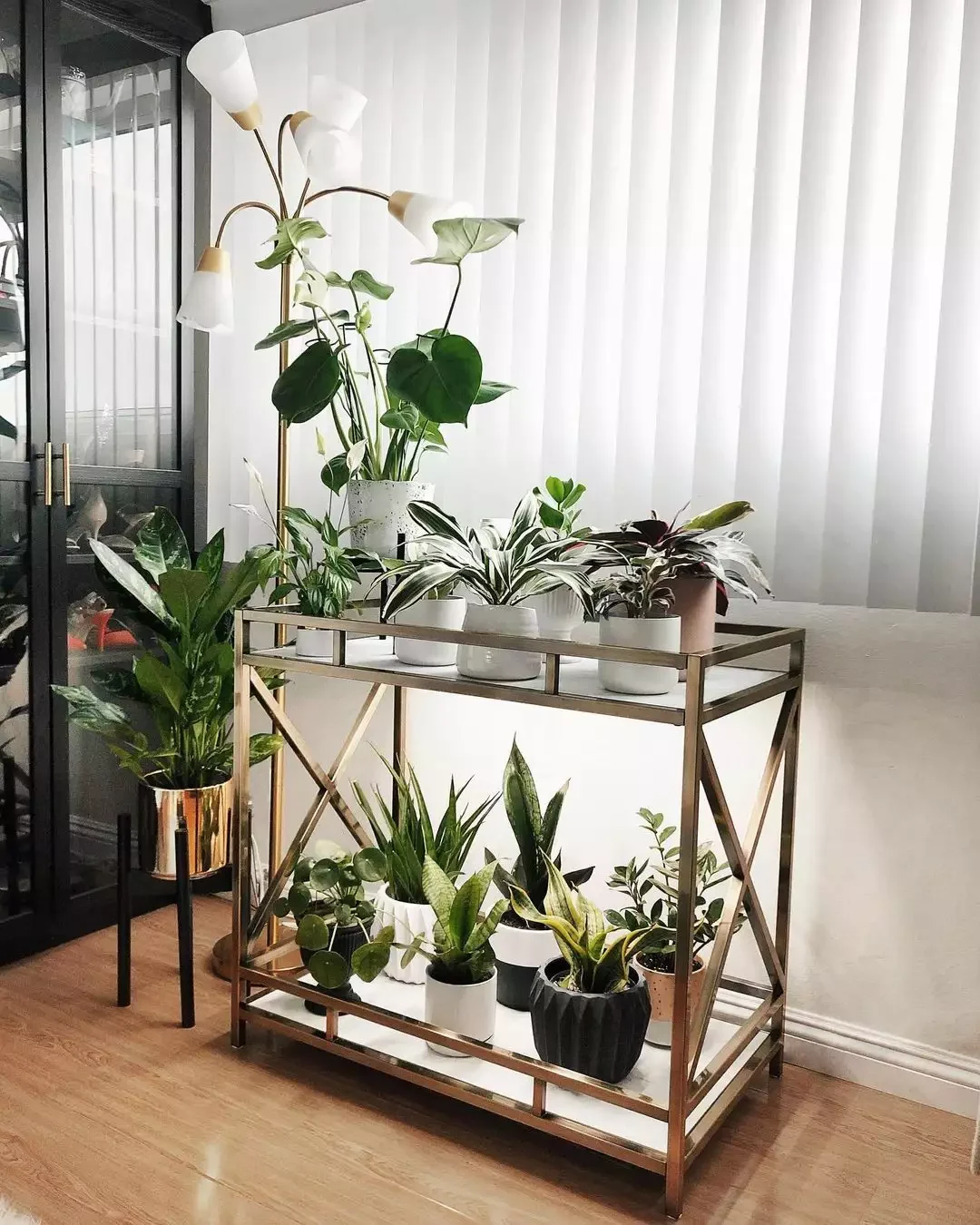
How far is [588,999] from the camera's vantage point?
5.25 ft

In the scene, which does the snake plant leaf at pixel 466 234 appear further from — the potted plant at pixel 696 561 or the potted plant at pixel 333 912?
the potted plant at pixel 333 912

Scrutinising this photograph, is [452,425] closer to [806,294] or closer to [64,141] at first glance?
[806,294]

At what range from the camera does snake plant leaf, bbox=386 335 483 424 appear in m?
1.67

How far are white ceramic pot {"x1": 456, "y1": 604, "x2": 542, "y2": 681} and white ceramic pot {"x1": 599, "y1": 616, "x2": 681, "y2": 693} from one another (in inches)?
5.2

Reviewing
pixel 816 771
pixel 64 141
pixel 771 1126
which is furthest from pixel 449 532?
pixel 64 141

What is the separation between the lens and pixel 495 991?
1.84 metres

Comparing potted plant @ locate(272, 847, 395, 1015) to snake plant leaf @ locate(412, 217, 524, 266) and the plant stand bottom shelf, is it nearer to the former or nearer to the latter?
the plant stand bottom shelf

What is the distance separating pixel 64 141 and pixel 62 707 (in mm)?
1250

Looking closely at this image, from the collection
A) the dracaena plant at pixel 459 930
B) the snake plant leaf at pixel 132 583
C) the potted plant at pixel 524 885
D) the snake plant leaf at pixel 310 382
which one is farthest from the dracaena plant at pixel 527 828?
the snake plant leaf at pixel 132 583

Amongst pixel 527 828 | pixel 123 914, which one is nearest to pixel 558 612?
pixel 527 828

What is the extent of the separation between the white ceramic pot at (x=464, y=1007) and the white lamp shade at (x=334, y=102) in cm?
155

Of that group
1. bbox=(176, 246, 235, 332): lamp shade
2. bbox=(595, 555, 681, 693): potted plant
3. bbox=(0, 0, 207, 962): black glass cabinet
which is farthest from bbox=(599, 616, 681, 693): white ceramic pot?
bbox=(0, 0, 207, 962): black glass cabinet

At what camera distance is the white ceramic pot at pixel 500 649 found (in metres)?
1.64

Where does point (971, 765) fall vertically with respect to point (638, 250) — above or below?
below
